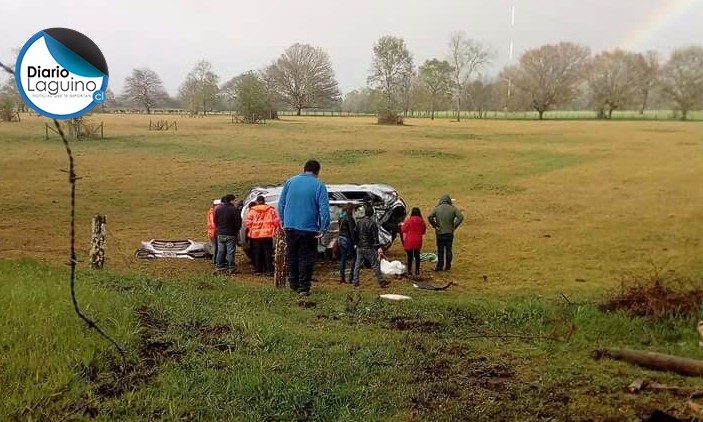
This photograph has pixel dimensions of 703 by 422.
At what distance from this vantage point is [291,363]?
472 cm

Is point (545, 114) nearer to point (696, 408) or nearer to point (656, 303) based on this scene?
point (656, 303)

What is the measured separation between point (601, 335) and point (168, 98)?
119338mm

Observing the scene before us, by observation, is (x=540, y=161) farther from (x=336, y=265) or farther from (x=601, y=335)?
(x=601, y=335)

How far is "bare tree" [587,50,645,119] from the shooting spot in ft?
278

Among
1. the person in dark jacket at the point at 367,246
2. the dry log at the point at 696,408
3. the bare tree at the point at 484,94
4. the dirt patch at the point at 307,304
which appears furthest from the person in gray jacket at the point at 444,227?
the bare tree at the point at 484,94

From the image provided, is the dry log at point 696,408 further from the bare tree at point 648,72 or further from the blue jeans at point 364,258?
the bare tree at point 648,72

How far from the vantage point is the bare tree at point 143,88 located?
108 metres

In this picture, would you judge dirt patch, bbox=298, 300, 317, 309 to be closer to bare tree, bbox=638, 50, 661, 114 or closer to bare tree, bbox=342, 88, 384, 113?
bare tree, bbox=638, 50, 661, 114

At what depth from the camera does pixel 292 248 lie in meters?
9.08

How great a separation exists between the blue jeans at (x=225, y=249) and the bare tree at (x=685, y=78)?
8278cm

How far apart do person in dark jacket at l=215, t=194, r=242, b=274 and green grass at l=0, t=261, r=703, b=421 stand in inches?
211

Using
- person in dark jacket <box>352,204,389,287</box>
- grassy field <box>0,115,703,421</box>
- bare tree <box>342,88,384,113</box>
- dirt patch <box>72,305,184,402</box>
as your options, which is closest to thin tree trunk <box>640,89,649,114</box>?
bare tree <box>342,88,384,113</box>

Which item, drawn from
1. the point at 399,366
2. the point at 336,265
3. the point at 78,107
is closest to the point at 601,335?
the point at 399,366

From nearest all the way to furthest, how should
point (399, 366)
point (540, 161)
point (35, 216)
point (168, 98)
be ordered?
point (399, 366) < point (35, 216) < point (540, 161) < point (168, 98)
